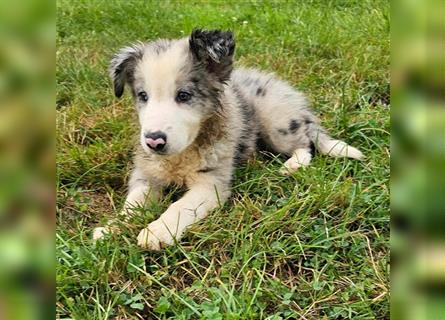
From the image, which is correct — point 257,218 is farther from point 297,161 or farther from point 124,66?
point 124,66

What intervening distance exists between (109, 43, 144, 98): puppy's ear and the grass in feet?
1.31

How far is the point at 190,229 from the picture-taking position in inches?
121

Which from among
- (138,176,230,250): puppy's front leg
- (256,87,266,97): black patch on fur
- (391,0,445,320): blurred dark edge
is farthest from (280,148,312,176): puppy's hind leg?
(391,0,445,320): blurred dark edge

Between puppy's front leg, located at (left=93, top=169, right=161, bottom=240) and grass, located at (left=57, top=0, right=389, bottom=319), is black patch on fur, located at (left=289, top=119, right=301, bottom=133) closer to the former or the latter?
grass, located at (left=57, top=0, right=389, bottom=319)

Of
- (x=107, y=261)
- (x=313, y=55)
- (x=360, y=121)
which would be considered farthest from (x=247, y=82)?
(x=107, y=261)

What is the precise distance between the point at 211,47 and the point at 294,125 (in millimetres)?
1025

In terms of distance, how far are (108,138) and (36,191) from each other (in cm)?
378

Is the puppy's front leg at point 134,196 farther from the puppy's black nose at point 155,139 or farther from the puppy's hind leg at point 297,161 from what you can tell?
the puppy's hind leg at point 297,161

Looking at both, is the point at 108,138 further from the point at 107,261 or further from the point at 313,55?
the point at 313,55

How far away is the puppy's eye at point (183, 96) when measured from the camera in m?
3.42

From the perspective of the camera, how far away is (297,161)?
3.82 meters

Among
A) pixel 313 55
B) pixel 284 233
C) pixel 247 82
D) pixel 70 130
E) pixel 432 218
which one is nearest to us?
pixel 432 218

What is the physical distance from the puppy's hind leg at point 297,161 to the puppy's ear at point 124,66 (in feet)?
3.64

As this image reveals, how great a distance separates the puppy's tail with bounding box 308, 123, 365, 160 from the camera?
386cm
